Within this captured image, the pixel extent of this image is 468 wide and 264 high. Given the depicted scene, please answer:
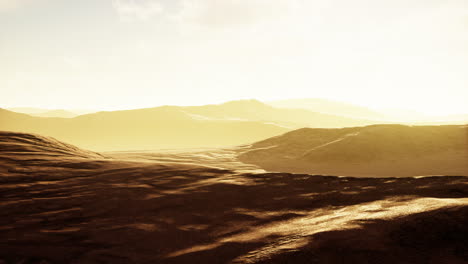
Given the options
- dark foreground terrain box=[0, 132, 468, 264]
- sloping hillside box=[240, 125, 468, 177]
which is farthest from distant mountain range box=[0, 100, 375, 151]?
dark foreground terrain box=[0, 132, 468, 264]

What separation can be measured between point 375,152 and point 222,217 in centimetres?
1238

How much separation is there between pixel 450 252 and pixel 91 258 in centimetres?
268

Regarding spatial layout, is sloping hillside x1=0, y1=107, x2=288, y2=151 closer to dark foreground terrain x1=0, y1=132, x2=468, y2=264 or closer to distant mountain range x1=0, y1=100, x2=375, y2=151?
distant mountain range x1=0, y1=100, x2=375, y2=151

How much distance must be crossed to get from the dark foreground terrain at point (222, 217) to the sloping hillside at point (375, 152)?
23.1 feet

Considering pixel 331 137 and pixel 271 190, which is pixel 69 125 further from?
pixel 271 190

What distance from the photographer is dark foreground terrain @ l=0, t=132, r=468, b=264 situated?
228cm

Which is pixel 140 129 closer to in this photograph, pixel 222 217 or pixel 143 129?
pixel 143 129

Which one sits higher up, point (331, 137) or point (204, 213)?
point (331, 137)

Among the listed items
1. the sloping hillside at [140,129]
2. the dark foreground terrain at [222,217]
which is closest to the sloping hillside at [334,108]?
the sloping hillside at [140,129]

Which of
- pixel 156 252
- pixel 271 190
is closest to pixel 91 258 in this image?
pixel 156 252

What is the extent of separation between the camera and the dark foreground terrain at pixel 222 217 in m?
2.28

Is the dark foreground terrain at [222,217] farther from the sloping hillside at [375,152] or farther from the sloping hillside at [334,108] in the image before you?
the sloping hillside at [334,108]

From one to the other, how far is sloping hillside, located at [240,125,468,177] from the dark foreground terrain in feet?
23.1

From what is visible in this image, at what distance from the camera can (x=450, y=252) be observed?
6.74 feet
